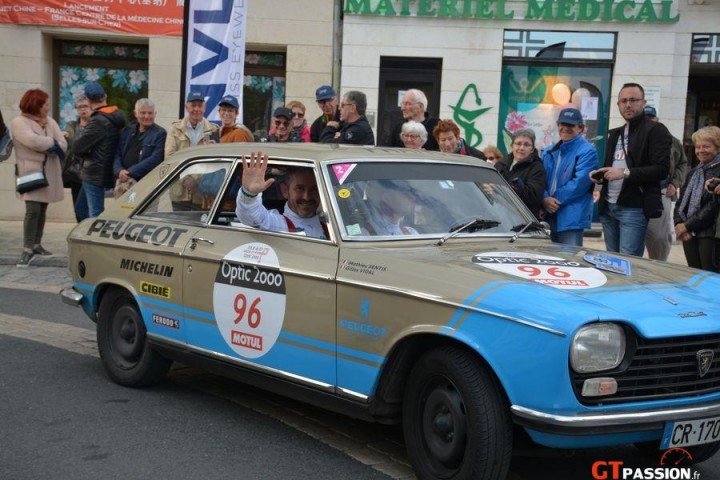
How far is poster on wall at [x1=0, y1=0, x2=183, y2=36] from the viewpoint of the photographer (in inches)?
601

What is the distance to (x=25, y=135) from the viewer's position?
10.7 m

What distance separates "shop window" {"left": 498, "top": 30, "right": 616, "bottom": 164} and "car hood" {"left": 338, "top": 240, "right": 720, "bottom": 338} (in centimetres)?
1105

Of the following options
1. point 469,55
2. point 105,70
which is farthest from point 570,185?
point 105,70

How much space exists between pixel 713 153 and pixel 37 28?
39.5ft

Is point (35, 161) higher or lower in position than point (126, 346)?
higher

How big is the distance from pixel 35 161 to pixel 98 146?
1.00 metres

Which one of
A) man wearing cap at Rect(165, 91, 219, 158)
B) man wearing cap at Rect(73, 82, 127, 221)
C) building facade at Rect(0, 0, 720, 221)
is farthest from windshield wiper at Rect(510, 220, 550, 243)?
Result: building facade at Rect(0, 0, 720, 221)

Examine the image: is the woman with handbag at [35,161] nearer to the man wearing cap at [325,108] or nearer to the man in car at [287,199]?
the man wearing cap at [325,108]

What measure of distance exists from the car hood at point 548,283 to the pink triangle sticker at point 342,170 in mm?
531

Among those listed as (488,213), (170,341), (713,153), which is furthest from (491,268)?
(713,153)

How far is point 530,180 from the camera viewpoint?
24.3ft

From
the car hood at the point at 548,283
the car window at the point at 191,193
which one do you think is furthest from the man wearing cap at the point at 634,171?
the car window at the point at 191,193

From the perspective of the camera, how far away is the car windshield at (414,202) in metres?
4.78

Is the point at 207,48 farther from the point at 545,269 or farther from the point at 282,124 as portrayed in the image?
the point at 545,269
